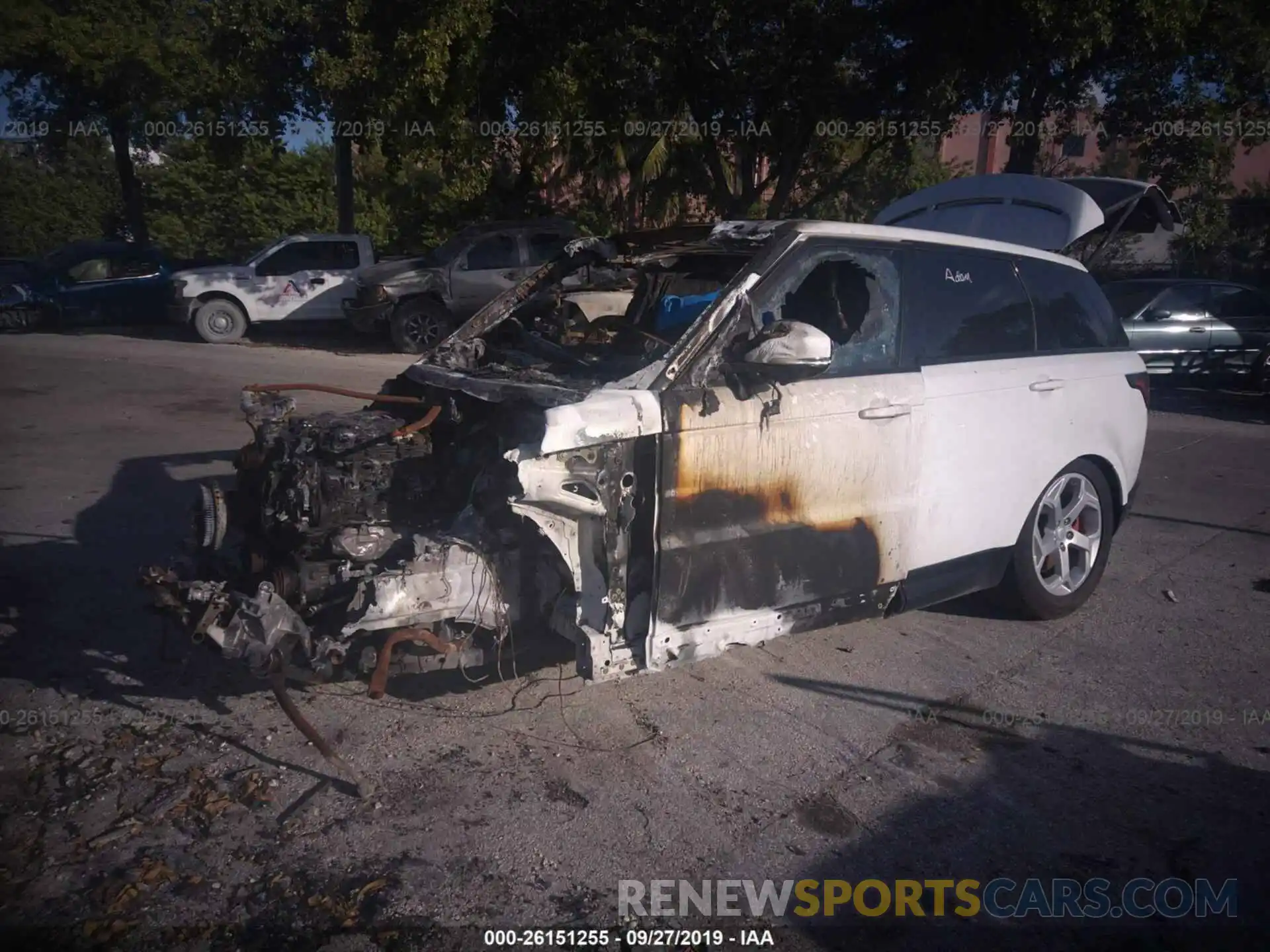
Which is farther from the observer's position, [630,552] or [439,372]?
[439,372]

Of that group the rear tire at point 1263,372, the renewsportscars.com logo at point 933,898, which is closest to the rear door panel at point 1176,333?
the rear tire at point 1263,372

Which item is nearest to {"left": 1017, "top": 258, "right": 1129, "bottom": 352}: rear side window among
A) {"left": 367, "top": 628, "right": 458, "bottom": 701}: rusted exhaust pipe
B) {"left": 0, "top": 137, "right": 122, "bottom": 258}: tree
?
{"left": 367, "top": 628, "right": 458, "bottom": 701}: rusted exhaust pipe

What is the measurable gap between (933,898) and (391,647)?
6.49 ft

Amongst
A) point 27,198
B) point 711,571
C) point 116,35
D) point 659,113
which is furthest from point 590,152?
point 27,198

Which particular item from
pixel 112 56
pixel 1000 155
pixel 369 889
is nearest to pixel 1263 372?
pixel 369 889

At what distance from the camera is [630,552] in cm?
354

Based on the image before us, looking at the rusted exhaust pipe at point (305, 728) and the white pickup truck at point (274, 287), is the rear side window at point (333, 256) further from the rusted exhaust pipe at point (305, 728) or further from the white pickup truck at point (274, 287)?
the rusted exhaust pipe at point (305, 728)

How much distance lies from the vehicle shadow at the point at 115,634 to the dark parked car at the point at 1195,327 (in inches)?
464

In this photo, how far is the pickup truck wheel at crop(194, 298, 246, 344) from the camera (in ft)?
56.3

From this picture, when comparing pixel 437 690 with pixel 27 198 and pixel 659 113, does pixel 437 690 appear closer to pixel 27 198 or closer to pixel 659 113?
pixel 659 113

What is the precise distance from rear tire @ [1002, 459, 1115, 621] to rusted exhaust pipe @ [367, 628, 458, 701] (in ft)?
9.60

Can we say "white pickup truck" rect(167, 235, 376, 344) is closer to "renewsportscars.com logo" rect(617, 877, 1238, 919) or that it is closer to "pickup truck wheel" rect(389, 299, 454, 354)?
"pickup truck wheel" rect(389, 299, 454, 354)

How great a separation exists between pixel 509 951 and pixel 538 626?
131cm

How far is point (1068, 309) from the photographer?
511 cm
